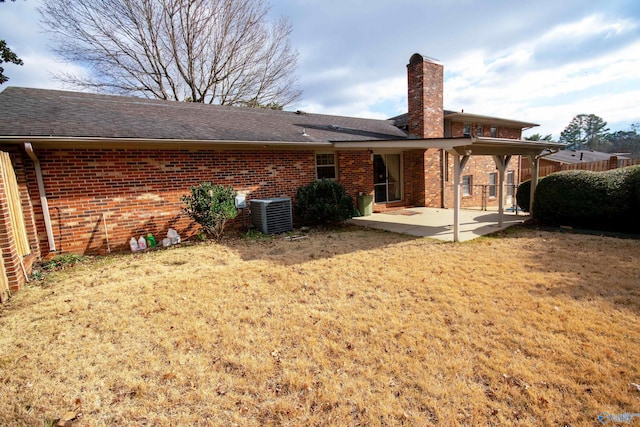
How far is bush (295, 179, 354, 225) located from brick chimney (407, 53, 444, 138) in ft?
18.3

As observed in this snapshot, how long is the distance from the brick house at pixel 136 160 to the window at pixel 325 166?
0.03 m

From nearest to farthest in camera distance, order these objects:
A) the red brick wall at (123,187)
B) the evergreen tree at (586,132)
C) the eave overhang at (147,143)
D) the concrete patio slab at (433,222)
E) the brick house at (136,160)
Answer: the eave overhang at (147,143) → the brick house at (136,160) → the red brick wall at (123,187) → the concrete patio slab at (433,222) → the evergreen tree at (586,132)

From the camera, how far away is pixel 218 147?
25.3 ft

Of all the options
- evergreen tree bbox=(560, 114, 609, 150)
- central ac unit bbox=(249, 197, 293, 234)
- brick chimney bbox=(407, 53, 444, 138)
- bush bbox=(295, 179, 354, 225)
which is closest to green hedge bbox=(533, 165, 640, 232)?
brick chimney bbox=(407, 53, 444, 138)

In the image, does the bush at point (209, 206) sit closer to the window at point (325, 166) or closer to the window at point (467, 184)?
the window at point (325, 166)

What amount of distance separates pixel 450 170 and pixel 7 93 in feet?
46.5

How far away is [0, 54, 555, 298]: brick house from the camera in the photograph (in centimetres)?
569

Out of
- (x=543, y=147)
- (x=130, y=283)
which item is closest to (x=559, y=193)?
(x=543, y=147)

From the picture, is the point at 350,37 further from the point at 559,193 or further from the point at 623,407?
the point at 623,407

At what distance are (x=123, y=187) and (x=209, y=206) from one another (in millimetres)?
1877

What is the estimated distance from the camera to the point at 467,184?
15.1m

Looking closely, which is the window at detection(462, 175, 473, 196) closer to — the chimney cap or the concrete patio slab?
the concrete patio slab

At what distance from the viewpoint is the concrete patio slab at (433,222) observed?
777 centimetres

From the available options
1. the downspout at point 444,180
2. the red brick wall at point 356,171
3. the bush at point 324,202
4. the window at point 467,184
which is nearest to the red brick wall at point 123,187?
the bush at point 324,202
